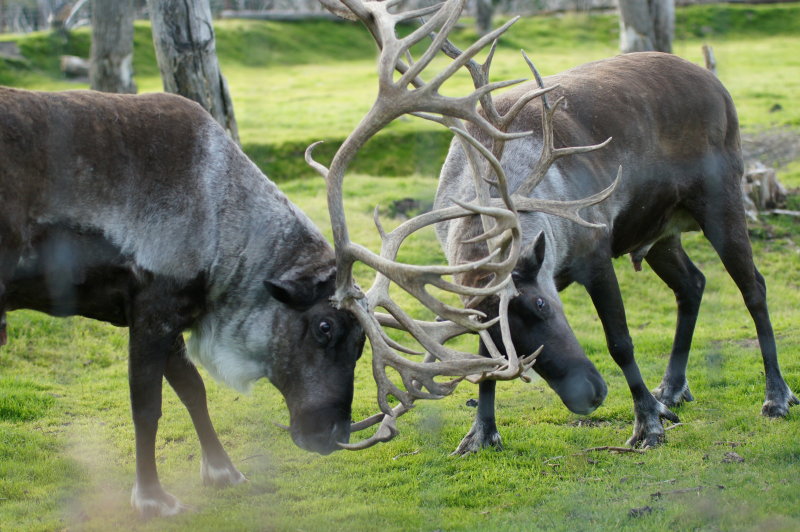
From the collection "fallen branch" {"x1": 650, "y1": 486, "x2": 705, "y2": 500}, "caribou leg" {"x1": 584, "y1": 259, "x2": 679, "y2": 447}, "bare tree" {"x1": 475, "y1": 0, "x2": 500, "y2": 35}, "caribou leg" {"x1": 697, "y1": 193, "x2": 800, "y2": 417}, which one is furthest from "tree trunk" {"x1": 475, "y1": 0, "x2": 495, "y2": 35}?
"fallen branch" {"x1": 650, "y1": 486, "x2": 705, "y2": 500}

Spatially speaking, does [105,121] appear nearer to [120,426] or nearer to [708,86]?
[120,426]

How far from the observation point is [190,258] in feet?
16.4

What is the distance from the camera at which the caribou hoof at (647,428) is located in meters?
5.73

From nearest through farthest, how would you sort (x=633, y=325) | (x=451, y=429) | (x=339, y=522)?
(x=339, y=522) → (x=451, y=429) → (x=633, y=325)

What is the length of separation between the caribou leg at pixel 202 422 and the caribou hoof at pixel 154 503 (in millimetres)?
447

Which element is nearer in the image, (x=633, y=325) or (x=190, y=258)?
(x=190, y=258)

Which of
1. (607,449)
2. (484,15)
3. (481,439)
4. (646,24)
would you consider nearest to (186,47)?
(481,439)

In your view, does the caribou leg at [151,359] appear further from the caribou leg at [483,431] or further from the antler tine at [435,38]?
the caribou leg at [483,431]

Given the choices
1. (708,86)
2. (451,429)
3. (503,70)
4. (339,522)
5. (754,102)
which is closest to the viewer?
(339,522)

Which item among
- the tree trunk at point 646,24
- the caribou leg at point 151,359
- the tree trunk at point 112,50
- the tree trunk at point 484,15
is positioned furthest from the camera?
the tree trunk at point 484,15

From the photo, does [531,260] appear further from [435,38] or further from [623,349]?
[435,38]

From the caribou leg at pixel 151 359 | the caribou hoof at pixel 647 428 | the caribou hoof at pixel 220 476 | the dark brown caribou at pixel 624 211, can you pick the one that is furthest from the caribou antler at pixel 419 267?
the caribou hoof at pixel 647 428

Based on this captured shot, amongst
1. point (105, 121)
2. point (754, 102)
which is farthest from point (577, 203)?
point (754, 102)

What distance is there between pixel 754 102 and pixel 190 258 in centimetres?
1522
